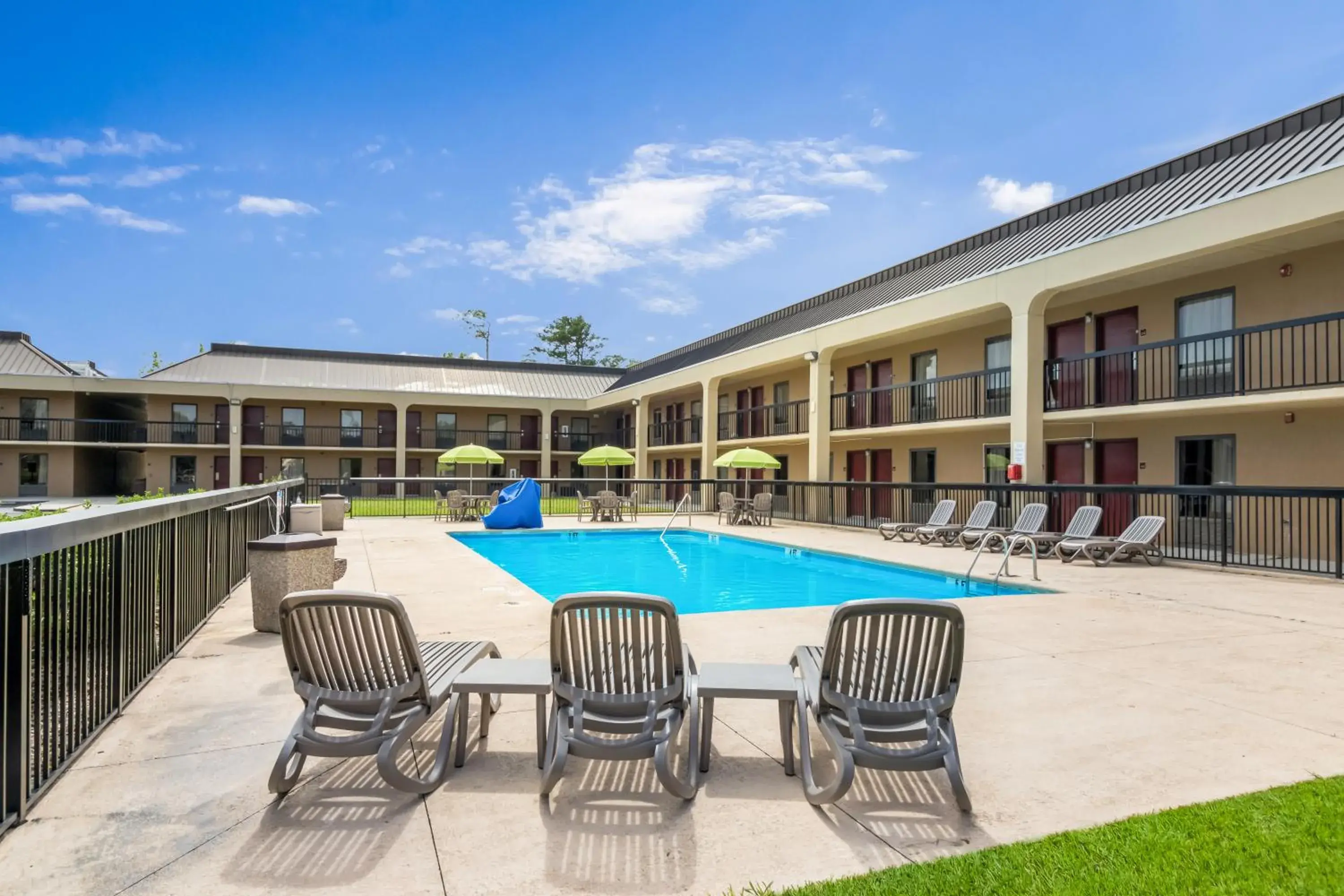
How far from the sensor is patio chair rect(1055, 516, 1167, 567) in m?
12.5

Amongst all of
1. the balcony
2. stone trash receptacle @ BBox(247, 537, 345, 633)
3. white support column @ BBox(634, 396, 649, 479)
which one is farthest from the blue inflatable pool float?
the balcony

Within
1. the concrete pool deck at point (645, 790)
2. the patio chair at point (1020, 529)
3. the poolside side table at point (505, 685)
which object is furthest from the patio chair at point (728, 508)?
the poolside side table at point (505, 685)

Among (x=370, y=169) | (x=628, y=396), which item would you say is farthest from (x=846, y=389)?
(x=370, y=169)

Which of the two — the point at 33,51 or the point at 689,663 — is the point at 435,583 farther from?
the point at 33,51

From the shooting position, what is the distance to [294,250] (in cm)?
5866

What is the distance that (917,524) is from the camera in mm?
17344

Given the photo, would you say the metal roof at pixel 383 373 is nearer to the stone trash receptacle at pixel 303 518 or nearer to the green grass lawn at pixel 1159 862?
the stone trash receptacle at pixel 303 518

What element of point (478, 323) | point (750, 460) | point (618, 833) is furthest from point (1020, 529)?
point (478, 323)

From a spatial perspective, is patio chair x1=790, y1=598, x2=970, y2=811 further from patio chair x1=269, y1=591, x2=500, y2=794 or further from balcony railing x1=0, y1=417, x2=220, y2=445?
balcony railing x1=0, y1=417, x2=220, y2=445

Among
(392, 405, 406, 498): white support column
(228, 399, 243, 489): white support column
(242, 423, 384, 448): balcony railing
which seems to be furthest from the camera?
(242, 423, 384, 448): balcony railing

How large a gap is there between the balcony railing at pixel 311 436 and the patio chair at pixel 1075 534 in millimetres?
31750

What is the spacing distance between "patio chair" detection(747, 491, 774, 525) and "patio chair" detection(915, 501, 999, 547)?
18.2 ft

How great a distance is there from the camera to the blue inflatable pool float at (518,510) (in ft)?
64.6

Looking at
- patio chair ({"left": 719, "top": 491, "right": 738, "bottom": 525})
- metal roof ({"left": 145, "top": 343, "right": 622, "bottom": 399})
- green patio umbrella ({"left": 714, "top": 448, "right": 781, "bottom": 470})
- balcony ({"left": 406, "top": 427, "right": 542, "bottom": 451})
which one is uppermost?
metal roof ({"left": 145, "top": 343, "right": 622, "bottom": 399})
